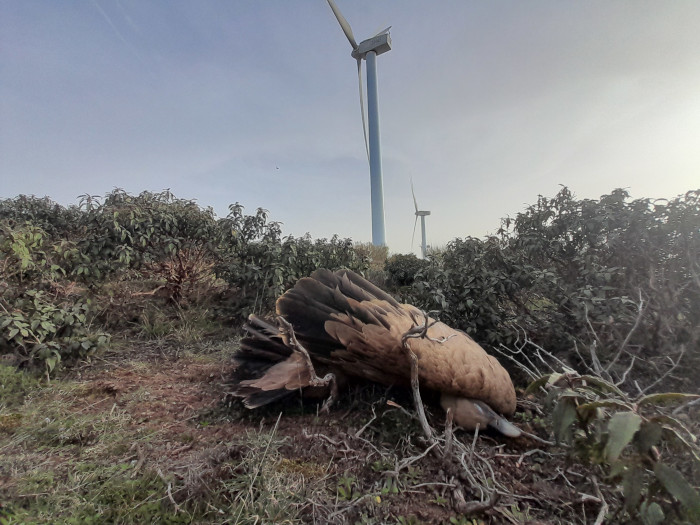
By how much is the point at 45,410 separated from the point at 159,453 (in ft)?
4.07

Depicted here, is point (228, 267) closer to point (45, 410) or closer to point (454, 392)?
point (45, 410)

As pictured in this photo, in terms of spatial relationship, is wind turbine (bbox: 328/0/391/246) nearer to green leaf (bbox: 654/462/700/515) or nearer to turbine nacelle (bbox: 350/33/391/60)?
turbine nacelle (bbox: 350/33/391/60)

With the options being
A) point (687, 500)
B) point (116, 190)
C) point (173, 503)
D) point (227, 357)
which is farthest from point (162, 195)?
point (687, 500)

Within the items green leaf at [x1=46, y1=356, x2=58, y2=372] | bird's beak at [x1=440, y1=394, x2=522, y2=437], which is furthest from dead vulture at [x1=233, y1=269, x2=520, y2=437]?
green leaf at [x1=46, y1=356, x2=58, y2=372]

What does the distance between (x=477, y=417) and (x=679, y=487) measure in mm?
1195

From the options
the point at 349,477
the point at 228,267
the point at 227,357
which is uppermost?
the point at 228,267

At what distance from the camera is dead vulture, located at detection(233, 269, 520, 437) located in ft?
7.09

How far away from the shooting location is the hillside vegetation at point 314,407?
1.49 metres

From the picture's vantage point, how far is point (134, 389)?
289 cm

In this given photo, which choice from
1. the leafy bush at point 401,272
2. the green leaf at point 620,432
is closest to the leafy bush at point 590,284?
the green leaf at point 620,432

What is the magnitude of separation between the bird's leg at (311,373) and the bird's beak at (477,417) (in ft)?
2.64

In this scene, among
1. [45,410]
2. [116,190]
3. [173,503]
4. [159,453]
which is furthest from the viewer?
[116,190]

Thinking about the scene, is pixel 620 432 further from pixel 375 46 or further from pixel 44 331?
pixel 375 46

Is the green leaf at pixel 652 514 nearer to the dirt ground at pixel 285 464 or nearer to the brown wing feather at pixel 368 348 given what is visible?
the dirt ground at pixel 285 464
